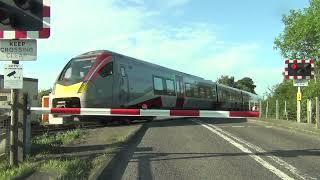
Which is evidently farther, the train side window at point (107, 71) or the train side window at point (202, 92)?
the train side window at point (202, 92)

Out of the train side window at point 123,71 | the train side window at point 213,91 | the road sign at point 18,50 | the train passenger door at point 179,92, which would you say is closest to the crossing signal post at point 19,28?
the road sign at point 18,50

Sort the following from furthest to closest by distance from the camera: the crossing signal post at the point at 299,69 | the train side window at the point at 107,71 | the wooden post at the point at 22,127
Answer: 1. the crossing signal post at the point at 299,69
2. the train side window at the point at 107,71
3. the wooden post at the point at 22,127

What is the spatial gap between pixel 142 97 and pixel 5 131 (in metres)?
16.9

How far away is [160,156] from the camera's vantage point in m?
12.6

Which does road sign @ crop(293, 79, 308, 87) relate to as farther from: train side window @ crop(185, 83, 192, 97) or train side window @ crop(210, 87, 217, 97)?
train side window @ crop(210, 87, 217, 97)

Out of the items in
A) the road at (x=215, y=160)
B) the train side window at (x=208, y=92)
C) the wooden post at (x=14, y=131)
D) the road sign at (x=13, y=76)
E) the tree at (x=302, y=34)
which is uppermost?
the tree at (x=302, y=34)

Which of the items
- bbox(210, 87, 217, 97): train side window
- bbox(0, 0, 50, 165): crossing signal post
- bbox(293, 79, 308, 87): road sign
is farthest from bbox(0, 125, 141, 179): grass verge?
bbox(210, 87, 217, 97): train side window

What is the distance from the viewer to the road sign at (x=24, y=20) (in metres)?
10.2

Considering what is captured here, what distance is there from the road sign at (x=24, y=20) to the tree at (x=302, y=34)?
1093 inches

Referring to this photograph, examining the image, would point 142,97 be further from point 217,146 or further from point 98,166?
point 98,166

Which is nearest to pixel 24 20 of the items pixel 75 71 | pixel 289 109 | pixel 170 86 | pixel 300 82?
pixel 75 71

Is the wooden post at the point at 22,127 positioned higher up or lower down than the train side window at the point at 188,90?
lower down

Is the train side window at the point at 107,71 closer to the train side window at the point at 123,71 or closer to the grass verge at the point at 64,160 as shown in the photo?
the train side window at the point at 123,71

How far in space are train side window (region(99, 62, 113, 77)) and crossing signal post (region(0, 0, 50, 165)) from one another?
14793mm
